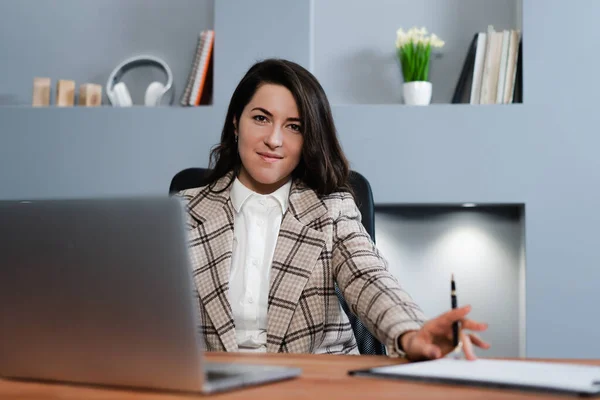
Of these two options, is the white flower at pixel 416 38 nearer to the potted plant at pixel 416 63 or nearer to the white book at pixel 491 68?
the potted plant at pixel 416 63

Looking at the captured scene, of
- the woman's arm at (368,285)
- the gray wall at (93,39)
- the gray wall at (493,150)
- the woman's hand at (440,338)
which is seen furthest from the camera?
the gray wall at (93,39)

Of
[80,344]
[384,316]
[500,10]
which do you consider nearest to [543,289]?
[500,10]

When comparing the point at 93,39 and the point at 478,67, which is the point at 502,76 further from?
the point at 93,39

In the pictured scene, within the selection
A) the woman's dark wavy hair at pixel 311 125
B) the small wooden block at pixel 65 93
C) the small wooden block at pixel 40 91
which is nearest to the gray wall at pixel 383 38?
the small wooden block at pixel 65 93

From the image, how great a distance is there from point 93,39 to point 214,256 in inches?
71.9

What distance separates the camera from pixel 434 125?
290 cm

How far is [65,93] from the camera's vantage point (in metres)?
3.10

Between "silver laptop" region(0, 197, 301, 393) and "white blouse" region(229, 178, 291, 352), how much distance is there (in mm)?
800

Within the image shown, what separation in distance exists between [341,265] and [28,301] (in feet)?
2.88

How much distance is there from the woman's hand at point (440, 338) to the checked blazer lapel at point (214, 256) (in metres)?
0.59

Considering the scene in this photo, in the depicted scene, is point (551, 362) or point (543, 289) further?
point (543, 289)

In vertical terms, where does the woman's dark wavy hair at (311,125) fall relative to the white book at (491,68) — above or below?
below

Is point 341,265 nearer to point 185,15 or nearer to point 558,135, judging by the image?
point 558,135

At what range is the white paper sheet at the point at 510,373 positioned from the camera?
832 mm
